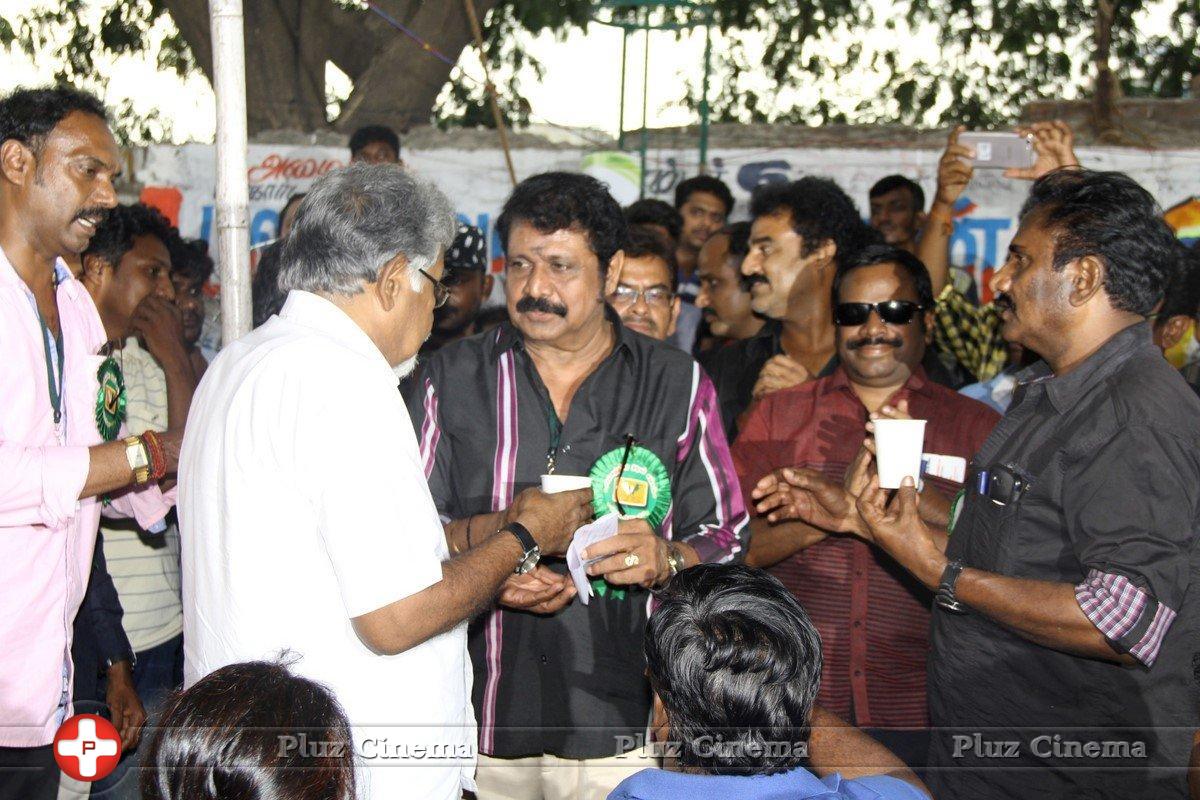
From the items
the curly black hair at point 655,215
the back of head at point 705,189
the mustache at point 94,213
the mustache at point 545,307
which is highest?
the back of head at point 705,189

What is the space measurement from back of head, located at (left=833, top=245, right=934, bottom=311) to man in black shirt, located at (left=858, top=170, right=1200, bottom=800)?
98 centimetres

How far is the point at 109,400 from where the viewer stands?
3.44m

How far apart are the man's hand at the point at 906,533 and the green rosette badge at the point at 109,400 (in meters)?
2.32

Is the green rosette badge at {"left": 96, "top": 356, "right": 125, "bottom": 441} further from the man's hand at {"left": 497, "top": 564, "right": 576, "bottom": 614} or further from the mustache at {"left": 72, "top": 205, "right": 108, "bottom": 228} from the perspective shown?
the man's hand at {"left": 497, "top": 564, "right": 576, "bottom": 614}

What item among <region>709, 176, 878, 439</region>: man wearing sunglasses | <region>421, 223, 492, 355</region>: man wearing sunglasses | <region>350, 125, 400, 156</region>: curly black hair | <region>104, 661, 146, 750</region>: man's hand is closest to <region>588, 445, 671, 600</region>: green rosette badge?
<region>709, 176, 878, 439</region>: man wearing sunglasses

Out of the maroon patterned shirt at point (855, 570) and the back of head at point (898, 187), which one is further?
the back of head at point (898, 187)

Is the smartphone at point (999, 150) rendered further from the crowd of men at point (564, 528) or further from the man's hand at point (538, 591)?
the man's hand at point (538, 591)

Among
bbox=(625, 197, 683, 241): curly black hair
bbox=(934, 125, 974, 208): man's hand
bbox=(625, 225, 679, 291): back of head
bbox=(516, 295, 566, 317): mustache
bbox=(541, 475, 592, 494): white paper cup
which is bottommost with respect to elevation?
bbox=(541, 475, 592, 494): white paper cup

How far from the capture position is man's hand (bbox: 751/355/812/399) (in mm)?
4348

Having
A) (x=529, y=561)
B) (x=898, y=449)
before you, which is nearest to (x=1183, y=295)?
(x=898, y=449)

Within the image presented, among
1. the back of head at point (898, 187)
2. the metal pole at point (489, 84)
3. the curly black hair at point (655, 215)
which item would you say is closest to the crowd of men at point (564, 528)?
the curly black hair at point (655, 215)

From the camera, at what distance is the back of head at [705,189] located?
716 cm

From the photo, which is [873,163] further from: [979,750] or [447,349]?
[979,750]

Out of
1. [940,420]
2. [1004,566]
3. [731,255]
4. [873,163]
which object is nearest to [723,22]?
[873,163]
